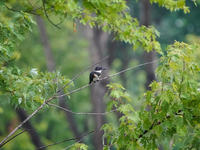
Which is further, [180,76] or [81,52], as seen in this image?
[81,52]

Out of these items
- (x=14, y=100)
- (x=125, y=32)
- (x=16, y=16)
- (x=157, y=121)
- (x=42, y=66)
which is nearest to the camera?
(x=157, y=121)

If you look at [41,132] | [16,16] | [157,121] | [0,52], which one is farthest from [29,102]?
[41,132]

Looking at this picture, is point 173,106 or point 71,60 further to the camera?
point 71,60

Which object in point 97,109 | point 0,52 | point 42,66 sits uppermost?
point 42,66

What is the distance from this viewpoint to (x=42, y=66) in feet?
47.4

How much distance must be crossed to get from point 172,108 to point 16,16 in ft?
6.39

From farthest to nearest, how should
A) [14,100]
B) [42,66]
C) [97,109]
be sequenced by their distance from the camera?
[42,66] → [97,109] → [14,100]

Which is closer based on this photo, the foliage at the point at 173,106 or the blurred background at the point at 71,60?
the foliage at the point at 173,106

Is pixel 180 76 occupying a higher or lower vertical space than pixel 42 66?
lower

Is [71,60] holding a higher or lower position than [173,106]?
higher

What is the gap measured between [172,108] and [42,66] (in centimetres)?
1281

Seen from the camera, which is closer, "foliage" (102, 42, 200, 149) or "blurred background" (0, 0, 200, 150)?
"foliage" (102, 42, 200, 149)

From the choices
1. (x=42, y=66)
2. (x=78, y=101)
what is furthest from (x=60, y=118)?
(x=42, y=66)

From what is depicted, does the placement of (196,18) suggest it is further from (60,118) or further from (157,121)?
(157,121)
